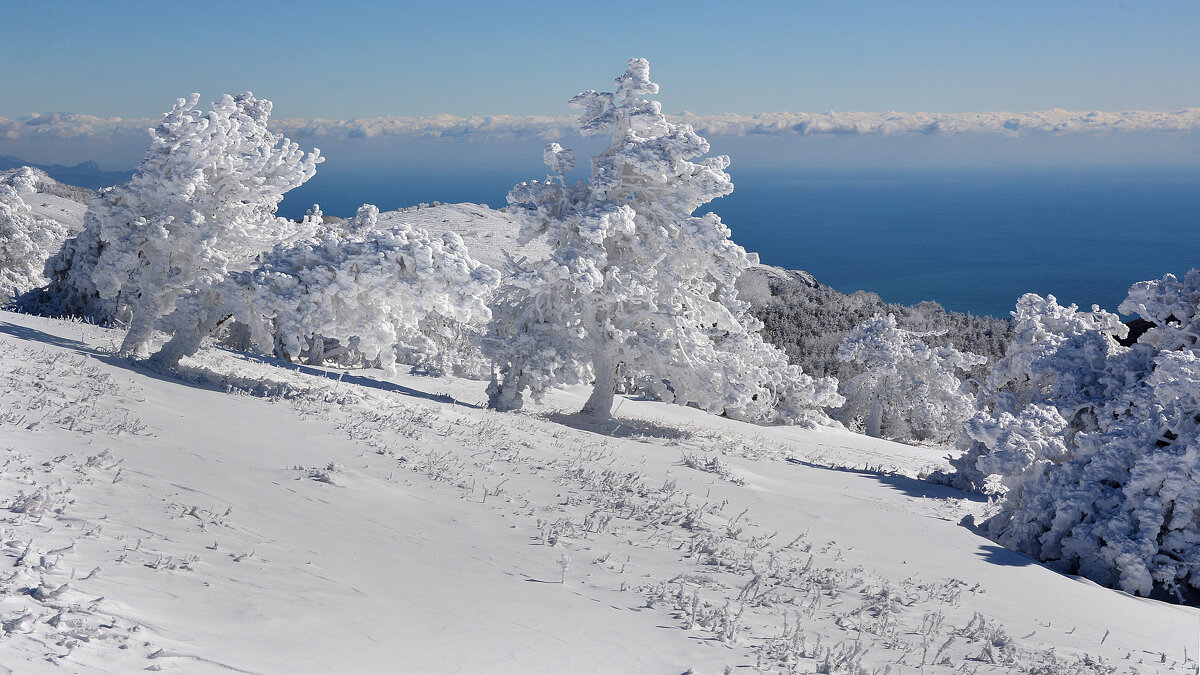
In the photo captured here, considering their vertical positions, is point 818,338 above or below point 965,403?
above

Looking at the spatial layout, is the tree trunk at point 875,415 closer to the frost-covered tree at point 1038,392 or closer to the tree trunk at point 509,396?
the frost-covered tree at point 1038,392

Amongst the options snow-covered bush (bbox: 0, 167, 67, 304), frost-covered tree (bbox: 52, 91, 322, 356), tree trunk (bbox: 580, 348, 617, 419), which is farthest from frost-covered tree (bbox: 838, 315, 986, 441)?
snow-covered bush (bbox: 0, 167, 67, 304)

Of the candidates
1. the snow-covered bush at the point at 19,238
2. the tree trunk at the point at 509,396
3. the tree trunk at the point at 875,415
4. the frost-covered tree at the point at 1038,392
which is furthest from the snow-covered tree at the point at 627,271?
the snow-covered bush at the point at 19,238

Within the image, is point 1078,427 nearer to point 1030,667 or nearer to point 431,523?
point 1030,667

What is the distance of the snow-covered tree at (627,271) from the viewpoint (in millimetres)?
16453

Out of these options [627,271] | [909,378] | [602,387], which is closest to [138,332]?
[602,387]

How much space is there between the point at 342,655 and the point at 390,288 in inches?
410

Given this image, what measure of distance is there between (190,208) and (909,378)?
92.8 feet

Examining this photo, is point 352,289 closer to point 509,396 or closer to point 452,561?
point 509,396

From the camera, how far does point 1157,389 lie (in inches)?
422

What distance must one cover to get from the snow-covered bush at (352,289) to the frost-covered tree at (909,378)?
22.4 metres

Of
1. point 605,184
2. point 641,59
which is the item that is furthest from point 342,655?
point 641,59

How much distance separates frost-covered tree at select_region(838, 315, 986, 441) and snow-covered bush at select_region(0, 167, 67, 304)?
32682mm

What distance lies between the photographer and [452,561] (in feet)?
21.5
